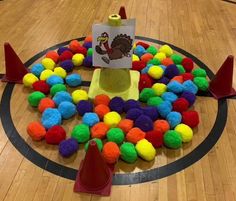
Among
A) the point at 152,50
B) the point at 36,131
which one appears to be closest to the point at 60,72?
the point at 36,131

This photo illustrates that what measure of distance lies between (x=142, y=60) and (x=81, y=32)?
0.61 meters

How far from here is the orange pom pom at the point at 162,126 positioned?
52.8 inches

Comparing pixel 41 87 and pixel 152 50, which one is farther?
pixel 152 50

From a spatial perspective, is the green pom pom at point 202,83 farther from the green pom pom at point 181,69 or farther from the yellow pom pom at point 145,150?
the yellow pom pom at point 145,150

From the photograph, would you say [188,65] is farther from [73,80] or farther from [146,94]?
[73,80]

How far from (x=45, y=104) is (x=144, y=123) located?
478 millimetres

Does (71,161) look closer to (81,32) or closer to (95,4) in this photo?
(81,32)

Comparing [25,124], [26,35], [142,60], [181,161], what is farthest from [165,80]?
[26,35]

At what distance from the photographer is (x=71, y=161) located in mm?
1267

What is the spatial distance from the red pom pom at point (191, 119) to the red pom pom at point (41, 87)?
70 centimetres

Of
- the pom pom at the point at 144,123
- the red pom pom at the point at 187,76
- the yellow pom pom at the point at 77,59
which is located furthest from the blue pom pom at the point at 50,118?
the red pom pom at the point at 187,76

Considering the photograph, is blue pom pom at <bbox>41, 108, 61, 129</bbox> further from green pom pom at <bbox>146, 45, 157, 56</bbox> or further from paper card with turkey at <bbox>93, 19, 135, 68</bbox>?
green pom pom at <bbox>146, 45, 157, 56</bbox>

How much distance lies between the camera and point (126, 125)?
4.39ft

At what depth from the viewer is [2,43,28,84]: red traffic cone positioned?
1.63 m
